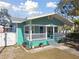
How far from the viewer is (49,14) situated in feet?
74.9

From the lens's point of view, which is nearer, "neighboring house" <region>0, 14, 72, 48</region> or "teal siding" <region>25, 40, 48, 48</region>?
"teal siding" <region>25, 40, 48, 48</region>

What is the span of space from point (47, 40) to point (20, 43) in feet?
12.3

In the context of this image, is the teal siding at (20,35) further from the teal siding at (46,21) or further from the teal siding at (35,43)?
the teal siding at (46,21)

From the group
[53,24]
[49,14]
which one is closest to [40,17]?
[49,14]

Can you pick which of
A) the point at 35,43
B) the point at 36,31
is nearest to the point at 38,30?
the point at 36,31

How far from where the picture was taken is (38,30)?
2384 centimetres

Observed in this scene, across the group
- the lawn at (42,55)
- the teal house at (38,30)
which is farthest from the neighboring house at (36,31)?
the lawn at (42,55)

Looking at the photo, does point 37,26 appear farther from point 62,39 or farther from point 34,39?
point 62,39

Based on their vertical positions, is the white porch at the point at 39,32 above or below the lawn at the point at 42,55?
above

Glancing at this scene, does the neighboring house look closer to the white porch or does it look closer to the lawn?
the white porch

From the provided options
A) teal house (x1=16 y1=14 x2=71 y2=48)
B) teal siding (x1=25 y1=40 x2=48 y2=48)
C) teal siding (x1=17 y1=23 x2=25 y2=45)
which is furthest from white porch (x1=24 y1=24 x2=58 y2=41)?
teal siding (x1=17 y1=23 x2=25 y2=45)

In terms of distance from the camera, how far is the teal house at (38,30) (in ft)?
70.9

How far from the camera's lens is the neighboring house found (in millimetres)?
21688

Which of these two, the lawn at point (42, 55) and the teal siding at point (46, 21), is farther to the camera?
the teal siding at point (46, 21)
